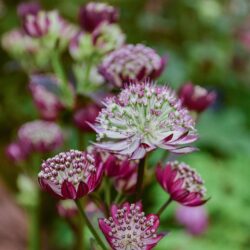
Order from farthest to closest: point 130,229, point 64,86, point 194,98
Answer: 1. point 64,86
2. point 194,98
3. point 130,229

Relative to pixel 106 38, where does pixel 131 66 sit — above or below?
below

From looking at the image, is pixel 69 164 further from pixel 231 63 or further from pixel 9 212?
pixel 231 63

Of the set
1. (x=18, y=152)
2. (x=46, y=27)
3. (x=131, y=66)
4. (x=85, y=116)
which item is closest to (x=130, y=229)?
(x=131, y=66)

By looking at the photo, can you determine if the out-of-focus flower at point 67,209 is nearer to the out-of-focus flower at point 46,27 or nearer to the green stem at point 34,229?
the out-of-focus flower at point 46,27

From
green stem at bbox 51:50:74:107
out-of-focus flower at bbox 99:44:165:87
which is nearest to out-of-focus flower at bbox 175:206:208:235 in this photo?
green stem at bbox 51:50:74:107

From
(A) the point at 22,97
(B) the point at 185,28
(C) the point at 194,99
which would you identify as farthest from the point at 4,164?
(C) the point at 194,99

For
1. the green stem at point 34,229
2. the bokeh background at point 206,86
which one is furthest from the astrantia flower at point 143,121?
the bokeh background at point 206,86

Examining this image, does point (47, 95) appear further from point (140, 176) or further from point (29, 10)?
point (140, 176)
